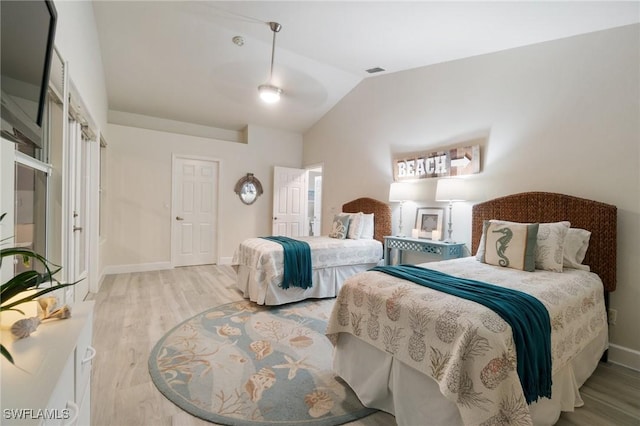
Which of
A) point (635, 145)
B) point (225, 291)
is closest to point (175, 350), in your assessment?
point (225, 291)

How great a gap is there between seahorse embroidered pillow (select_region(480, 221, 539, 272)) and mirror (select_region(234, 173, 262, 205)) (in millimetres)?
4418

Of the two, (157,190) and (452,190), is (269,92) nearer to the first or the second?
(452,190)

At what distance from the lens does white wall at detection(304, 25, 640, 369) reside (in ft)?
7.70

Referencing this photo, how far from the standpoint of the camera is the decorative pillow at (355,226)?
437cm

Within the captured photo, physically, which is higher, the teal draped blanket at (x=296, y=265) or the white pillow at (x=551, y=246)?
the white pillow at (x=551, y=246)

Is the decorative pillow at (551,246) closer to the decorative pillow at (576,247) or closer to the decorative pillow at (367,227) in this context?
the decorative pillow at (576,247)

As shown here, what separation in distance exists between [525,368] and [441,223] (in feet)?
8.17

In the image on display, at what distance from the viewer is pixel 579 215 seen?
2.52m

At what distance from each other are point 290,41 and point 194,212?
347cm

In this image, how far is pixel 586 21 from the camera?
2.40 metres

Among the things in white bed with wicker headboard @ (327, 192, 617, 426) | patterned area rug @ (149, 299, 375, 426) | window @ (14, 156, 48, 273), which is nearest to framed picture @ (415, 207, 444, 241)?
white bed with wicker headboard @ (327, 192, 617, 426)

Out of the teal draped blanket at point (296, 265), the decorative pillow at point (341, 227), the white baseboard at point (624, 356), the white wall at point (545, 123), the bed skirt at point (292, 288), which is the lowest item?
the white baseboard at point (624, 356)

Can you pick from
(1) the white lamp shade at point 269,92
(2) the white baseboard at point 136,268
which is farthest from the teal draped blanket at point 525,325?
(2) the white baseboard at point 136,268

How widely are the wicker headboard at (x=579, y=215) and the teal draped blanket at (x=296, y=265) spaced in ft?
6.99
